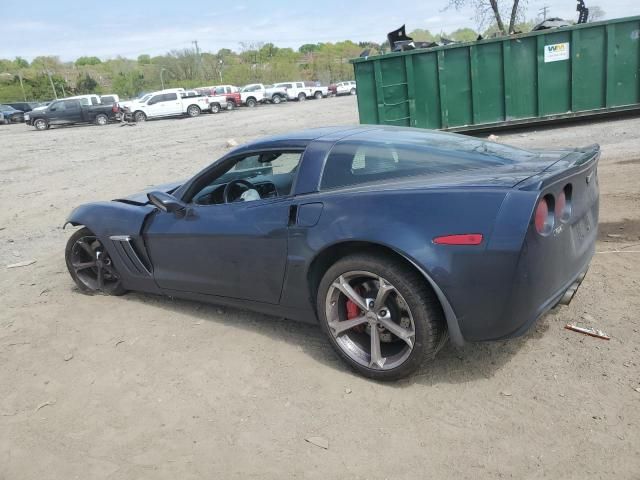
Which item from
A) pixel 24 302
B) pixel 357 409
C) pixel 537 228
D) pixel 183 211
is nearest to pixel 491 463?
pixel 357 409

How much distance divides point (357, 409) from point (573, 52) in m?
12.3

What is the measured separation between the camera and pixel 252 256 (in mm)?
3561

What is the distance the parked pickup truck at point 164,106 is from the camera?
3562cm

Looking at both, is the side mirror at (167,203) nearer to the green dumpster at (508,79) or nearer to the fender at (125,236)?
the fender at (125,236)

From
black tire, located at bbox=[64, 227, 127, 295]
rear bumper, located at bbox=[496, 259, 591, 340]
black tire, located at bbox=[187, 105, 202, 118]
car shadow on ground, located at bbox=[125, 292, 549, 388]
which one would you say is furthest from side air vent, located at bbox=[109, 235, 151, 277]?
black tire, located at bbox=[187, 105, 202, 118]

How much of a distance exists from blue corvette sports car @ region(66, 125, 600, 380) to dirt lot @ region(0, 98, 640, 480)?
0.29m

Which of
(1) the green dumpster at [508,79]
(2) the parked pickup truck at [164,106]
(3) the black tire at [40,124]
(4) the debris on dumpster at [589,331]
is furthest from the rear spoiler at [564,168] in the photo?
(3) the black tire at [40,124]

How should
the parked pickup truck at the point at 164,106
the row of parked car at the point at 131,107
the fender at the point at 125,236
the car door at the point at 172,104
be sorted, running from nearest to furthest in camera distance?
the fender at the point at 125,236 < the row of parked car at the point at 131,107 < the parked pickup truck at the point at 164,106 < the car door at the point at 172,104

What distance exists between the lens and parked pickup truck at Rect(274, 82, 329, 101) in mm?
50438

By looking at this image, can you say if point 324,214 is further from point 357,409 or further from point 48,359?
point 48,359

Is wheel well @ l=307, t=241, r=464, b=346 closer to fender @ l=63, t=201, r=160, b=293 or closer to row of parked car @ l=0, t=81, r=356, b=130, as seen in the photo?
fender @ l=63, t=201, r=160, b=293

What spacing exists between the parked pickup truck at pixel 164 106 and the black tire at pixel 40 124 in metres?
5.18

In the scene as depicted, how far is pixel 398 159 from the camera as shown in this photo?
10.8 ft

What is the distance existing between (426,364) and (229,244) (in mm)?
1508
